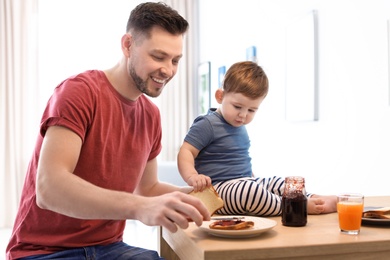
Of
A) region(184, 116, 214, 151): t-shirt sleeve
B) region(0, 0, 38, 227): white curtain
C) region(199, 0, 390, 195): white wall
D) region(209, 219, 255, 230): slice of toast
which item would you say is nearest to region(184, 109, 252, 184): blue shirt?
region(184, 116, 214, 151): t-shirt sleeve

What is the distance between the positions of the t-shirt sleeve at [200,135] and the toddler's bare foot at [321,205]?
1.34ft

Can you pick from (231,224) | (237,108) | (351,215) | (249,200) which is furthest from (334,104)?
(231,224)

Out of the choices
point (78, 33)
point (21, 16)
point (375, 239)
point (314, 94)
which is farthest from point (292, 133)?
point (21, 16)

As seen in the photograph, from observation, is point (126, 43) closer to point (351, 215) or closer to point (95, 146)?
point (95, 146)

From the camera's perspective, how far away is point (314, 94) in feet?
8.79

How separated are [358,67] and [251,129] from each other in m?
1.44

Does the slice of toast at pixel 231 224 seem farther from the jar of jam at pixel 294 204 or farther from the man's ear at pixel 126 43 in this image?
the man's ear at pixel 126 43

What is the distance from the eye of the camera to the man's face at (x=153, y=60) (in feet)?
4.82

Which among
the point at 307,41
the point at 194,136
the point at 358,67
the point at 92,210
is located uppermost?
the point at 307,41

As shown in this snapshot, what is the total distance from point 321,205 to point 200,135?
47cm

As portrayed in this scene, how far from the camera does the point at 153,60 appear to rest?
1.48 metres

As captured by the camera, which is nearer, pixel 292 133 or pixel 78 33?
pixel 292 133

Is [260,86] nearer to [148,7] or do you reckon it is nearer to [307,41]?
[148,7]

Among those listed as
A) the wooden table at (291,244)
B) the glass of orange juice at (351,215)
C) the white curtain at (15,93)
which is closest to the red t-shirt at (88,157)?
the wooden table at (291,244)
